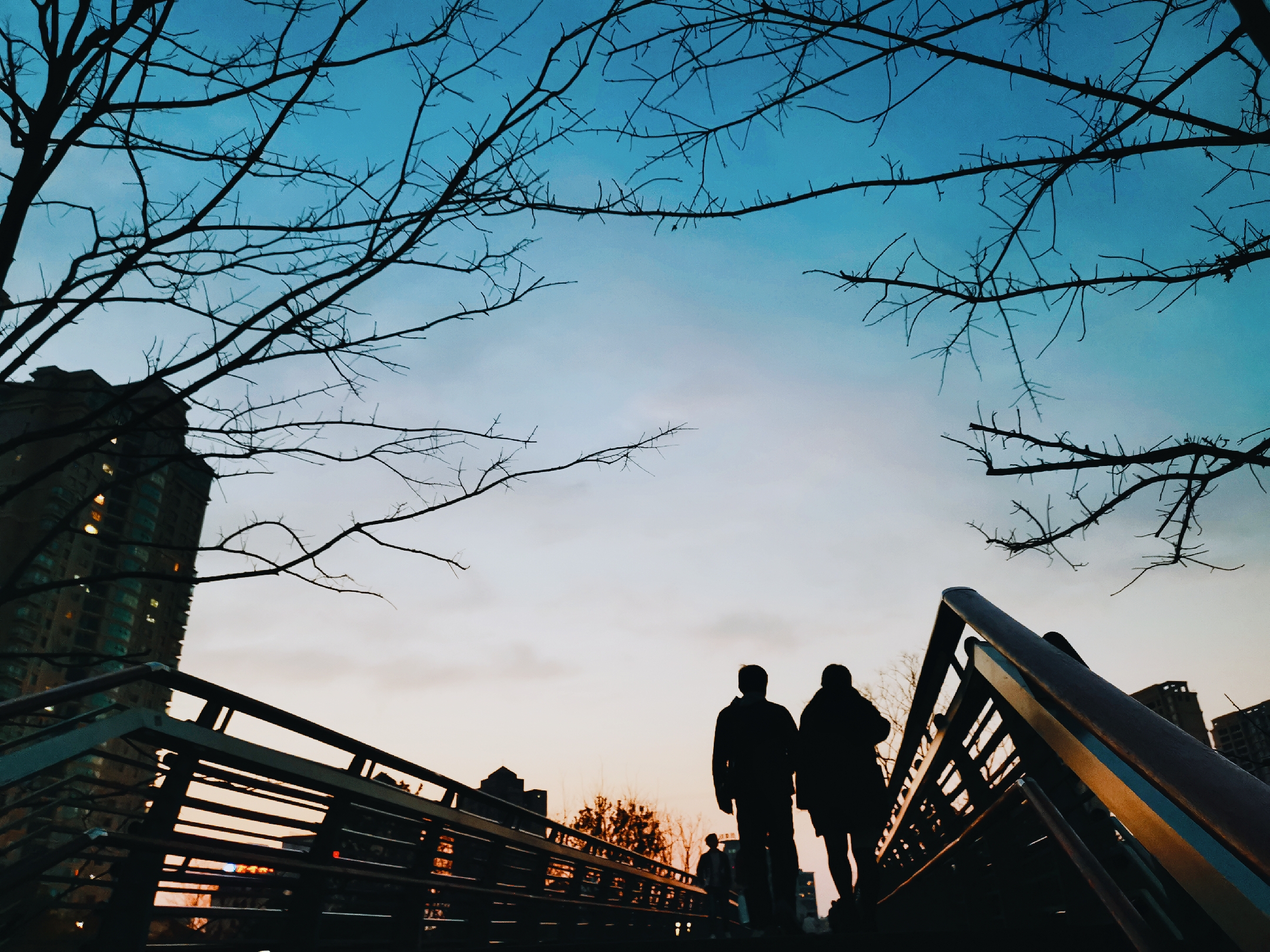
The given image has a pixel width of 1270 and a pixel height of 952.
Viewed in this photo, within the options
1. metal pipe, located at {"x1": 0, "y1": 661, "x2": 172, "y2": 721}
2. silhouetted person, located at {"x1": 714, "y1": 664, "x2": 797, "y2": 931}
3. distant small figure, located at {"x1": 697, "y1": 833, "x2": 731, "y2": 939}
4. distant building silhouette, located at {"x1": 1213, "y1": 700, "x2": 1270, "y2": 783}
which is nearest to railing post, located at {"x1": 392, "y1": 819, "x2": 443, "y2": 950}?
metal pipe, located at {"x1": 0, "y1": 661, "x2": 172, "y2": 721}

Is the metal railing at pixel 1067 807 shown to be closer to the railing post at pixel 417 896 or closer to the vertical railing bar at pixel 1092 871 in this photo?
the vertical railing bar at pixel 1092 871

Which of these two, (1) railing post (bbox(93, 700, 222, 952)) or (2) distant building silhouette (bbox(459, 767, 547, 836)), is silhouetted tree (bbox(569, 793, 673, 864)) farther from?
(1) railing post (bbox(93, 700, 222, 952))

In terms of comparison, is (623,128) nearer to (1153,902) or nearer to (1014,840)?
(1153,902)

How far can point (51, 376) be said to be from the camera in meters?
5.20

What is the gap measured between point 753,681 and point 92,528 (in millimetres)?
43180

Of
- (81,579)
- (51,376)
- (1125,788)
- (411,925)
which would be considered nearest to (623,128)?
(1125,788)

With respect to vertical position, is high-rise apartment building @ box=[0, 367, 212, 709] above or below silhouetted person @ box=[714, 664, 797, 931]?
above

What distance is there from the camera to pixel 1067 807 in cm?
309

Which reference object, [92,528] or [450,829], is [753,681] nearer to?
[450,829]

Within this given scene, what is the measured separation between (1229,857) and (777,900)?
5.59 metres

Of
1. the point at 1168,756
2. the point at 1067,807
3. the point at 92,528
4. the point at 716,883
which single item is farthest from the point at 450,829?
the point at 92,528

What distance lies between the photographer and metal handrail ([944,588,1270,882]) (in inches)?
48.2

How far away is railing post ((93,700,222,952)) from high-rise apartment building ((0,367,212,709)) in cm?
31

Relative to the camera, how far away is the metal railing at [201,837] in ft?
7.75
